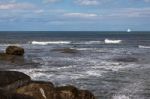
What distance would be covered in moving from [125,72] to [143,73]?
1583mm

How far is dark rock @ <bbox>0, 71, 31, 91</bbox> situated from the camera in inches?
606

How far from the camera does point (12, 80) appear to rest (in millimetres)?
15898

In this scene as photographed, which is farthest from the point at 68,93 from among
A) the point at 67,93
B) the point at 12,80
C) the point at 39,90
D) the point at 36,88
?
the point at 12,80

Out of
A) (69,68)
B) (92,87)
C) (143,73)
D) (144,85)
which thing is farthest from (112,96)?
(69,68)

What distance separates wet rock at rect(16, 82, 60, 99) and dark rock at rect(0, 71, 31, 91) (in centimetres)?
73

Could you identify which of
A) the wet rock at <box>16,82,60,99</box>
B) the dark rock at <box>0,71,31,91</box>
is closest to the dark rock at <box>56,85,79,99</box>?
the wet rock at <box>16,82,60,99</box>

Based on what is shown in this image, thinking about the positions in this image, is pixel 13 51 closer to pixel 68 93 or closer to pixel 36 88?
pixel 68 93

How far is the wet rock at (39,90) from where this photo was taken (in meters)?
14.6

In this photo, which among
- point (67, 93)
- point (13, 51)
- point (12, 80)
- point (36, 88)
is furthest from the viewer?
point (13, 51)

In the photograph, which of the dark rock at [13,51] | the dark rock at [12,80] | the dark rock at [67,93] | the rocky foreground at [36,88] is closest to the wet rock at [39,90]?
the rocky foreground at [36,88]

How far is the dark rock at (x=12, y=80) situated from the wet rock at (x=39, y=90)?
732 millimetres

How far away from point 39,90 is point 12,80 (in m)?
1.73

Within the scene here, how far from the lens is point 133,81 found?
26.8 meters

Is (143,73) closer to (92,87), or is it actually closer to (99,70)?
(99,70)
